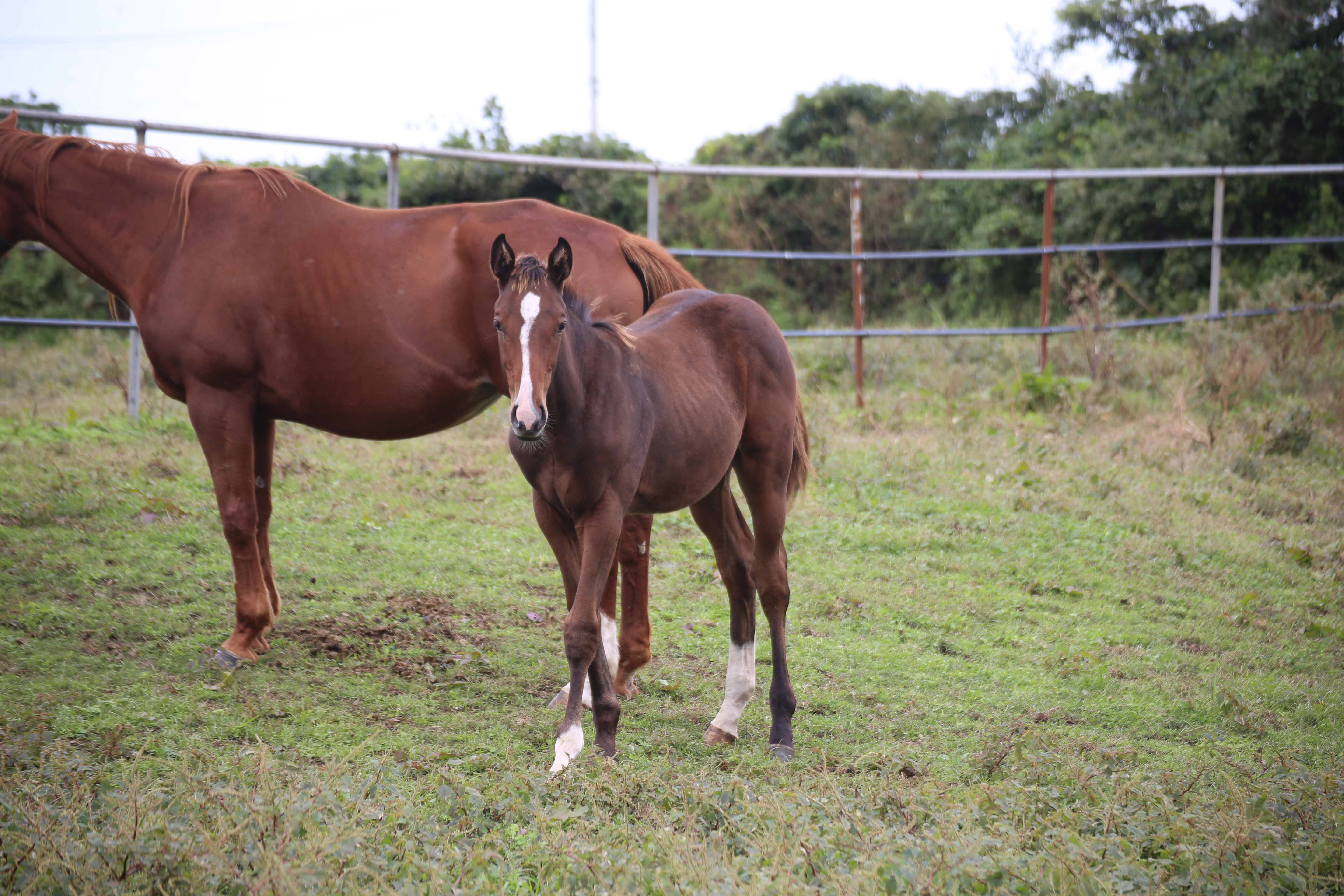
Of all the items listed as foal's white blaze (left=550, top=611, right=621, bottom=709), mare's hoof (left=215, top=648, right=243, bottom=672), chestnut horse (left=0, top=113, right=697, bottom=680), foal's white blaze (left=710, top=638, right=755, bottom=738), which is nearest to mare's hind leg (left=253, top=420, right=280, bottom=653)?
chestnut horse (left=0, top=113, right=697, bottom=680)

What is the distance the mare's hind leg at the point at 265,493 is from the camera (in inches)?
189

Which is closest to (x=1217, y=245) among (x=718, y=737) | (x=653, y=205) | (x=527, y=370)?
(x=653, y=205)

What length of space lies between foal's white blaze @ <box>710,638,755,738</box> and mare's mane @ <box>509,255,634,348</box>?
1.34 meters

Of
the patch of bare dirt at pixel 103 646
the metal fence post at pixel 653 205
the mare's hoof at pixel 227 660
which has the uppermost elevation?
the metal fence post at pixel 653 205

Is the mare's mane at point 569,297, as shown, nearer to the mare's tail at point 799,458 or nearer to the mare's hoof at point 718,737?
the mare's tail at point 799,458

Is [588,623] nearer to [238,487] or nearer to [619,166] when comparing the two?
[238,487]

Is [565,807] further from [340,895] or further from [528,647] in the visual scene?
[528,647]

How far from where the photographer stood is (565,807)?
→ 9.68 ft

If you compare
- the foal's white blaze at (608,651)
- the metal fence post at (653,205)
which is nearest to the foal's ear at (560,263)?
the foal's white blaze at (608,651)

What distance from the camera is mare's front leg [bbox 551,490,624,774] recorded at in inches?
136

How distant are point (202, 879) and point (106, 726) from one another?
156 centimetres

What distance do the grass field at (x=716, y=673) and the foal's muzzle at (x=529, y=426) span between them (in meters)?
1.11

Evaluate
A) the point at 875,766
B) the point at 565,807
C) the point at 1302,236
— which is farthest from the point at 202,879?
the point at 1302,236

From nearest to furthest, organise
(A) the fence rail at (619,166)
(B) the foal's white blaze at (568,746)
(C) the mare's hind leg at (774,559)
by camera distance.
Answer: (B) the foal's white blaze at (568,746)
(C) the mare's hind leg at (774,559)
(A) the fence rail at (619,166)
